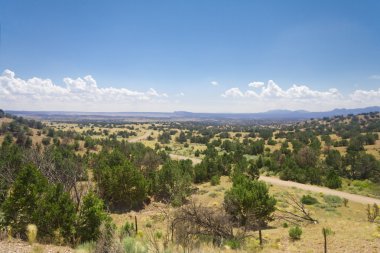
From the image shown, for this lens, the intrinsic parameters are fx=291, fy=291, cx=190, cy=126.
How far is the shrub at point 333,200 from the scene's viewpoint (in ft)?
106

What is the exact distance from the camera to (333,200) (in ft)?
111

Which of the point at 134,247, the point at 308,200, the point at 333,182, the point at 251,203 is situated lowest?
the point at 333,182

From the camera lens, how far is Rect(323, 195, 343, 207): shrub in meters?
32.3

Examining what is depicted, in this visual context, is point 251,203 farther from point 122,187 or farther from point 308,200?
point 122,187

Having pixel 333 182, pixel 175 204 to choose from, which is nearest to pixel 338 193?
pixel 333 182

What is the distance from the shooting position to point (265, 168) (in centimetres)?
5753

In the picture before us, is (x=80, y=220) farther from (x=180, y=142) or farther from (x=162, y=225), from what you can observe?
(x=180, y=142)

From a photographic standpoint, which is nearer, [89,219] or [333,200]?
[89,219]

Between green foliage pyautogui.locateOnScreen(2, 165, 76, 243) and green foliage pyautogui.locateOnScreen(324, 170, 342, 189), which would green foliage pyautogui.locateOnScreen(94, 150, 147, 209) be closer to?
green foliage pyautogui.locateOnScreen(2, 165, 76, 243)

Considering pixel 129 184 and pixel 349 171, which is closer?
pixel 129 184

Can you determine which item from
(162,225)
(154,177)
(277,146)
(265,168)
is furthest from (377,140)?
(162,225)

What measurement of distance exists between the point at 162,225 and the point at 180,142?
85.9 meters

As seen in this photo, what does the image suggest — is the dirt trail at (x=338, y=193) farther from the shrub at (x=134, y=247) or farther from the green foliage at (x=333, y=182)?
the shrub at (x=134, y=247)

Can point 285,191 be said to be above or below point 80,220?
below
